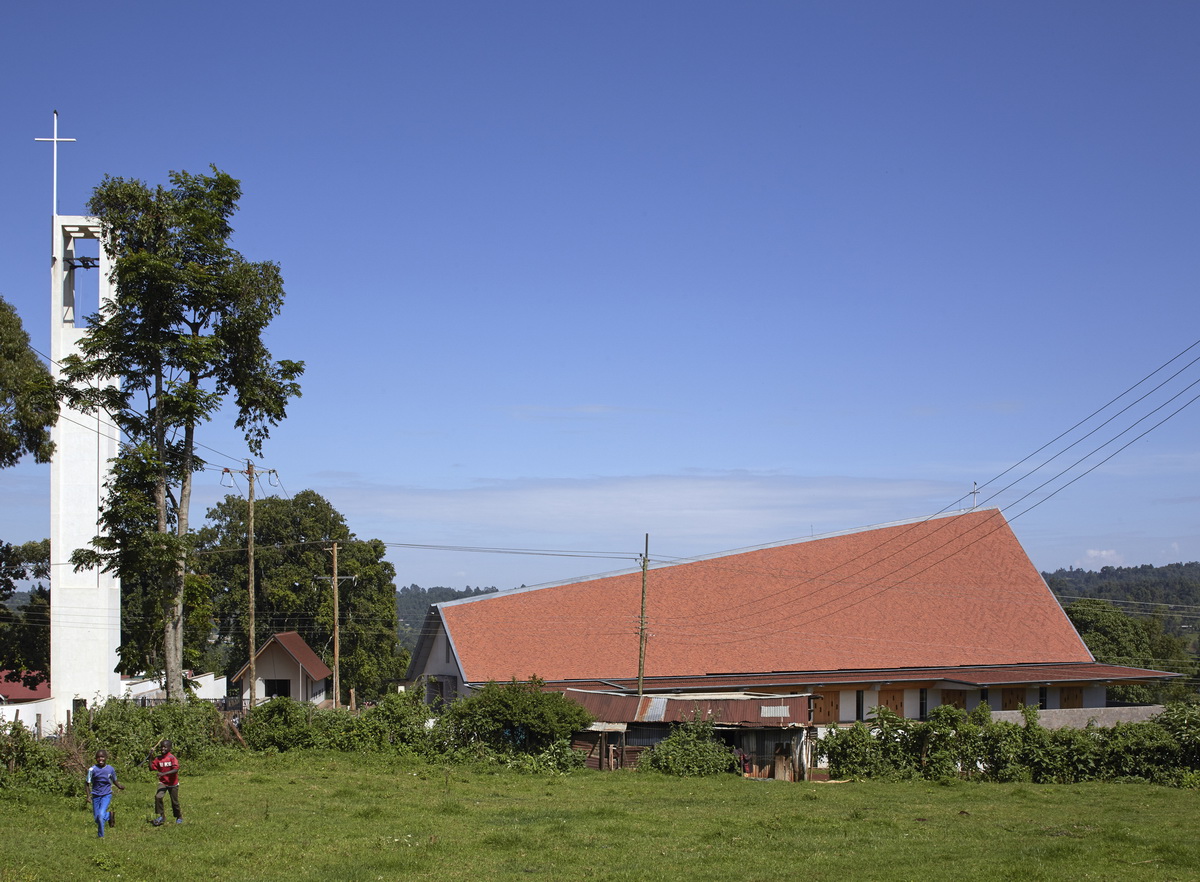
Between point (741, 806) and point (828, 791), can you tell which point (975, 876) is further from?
point (828, 791)

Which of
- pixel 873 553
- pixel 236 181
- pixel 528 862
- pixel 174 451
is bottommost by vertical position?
pixel 528 862

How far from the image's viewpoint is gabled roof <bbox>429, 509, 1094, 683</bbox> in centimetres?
4469

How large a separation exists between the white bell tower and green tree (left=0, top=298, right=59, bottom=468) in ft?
22.9

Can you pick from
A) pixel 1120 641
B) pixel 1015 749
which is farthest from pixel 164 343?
pixel 1120 641

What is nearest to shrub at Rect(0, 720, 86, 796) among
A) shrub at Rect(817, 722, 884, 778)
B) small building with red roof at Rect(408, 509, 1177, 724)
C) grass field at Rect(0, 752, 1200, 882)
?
grass field at Rect(0, 752, 1200, 882)

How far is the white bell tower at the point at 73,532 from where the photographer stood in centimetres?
4453

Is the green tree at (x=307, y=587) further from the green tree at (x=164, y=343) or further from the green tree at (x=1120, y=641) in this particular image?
the green tree at (x=1120, y=641)

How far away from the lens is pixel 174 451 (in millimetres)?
34125

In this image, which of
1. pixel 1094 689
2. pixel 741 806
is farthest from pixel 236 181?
pixel 1094 689

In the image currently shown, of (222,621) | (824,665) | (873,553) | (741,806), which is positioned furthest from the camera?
→ (222,621)

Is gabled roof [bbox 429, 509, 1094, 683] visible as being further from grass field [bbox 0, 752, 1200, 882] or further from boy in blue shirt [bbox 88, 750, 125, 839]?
boy in blue shirt [bbox 88, 750, 125, 839]

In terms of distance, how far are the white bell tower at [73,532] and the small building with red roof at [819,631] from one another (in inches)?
555

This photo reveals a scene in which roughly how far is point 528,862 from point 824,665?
32879 millimetres

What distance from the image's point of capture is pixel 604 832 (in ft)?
61.3
